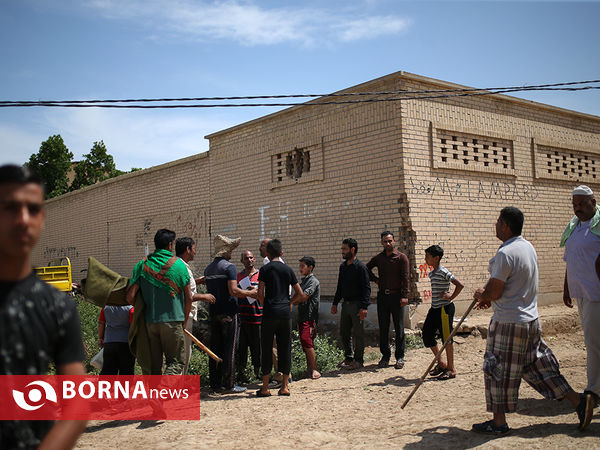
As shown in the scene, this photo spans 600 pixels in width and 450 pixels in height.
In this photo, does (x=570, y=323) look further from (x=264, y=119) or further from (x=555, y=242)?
(x=264, y=119)

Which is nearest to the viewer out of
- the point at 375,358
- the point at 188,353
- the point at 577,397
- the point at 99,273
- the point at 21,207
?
the point at 21,207

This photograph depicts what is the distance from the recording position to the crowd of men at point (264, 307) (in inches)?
69.9

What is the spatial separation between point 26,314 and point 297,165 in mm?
10536

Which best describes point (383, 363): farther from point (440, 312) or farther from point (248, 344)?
point (248, 344)

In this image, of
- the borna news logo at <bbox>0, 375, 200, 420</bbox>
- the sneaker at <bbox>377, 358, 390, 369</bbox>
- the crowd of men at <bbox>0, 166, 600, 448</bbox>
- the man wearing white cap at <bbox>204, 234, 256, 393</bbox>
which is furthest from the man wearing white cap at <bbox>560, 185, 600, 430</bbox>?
the borna news logo at <bbox>0, 375, 200, 420</bbox>

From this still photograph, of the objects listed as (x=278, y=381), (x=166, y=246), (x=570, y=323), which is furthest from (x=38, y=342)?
(x=570, y=323)

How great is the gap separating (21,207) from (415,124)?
9.20m

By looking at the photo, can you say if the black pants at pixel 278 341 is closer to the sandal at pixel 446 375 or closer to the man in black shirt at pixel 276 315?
the man in black shirt at pixel 276 315

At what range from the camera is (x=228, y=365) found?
271 inches

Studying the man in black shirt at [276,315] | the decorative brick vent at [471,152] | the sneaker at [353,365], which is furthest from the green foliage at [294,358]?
the decorative brick vent at [471,152]

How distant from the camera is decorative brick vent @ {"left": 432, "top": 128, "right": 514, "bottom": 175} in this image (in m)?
10.6

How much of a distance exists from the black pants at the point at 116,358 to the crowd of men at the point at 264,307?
430mm

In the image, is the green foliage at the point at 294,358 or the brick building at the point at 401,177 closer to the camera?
the green foliage at the point at 294,358

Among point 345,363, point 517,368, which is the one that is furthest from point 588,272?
point 345,363
